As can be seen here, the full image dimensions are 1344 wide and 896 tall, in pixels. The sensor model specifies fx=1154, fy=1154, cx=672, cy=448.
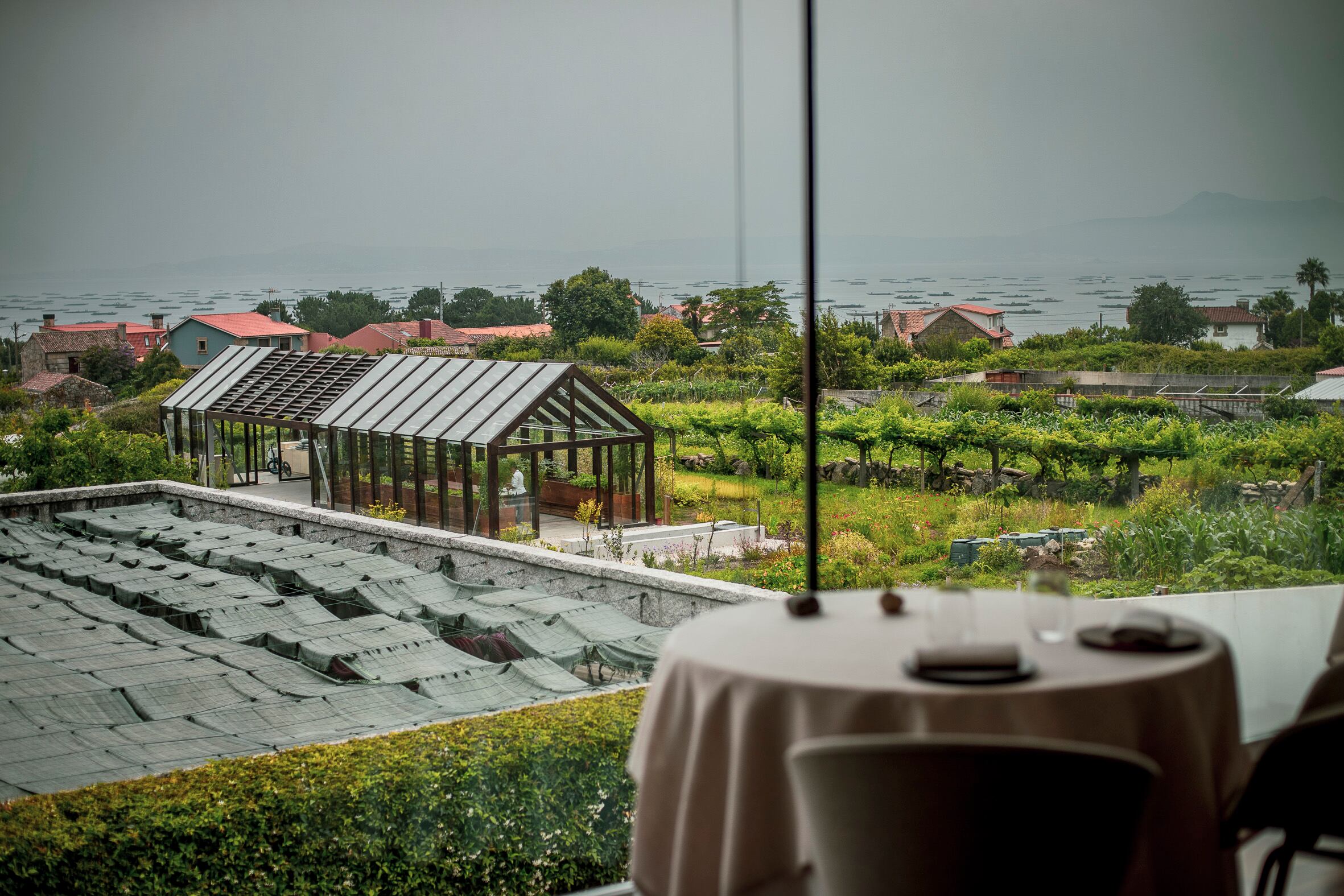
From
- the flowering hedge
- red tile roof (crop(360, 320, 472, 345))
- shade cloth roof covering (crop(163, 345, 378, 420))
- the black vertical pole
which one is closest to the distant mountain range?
the black vertical pole

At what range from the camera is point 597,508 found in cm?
660

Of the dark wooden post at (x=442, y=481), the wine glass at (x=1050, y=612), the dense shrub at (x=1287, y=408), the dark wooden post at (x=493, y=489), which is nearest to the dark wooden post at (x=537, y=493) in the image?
the dark wooden post at (x=493, y=489)

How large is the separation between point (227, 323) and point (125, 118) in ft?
2.38

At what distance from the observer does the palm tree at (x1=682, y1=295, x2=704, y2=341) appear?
463 cm

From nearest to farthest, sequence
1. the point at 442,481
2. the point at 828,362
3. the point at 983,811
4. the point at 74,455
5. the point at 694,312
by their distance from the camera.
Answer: the point at 983,811 → the point at 74,455 → the point at 694,312 → the point at 828,362 → the point at 442,481

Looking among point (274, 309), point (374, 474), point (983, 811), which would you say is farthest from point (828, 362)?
point (983, 811)

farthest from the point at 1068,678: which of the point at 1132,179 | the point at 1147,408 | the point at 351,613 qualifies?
the point at 1132,179

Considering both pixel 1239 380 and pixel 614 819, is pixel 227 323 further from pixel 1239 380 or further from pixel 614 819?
pixel 1239 380

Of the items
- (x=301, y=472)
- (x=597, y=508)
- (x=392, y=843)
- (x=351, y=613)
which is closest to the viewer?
(x=392, y=843)

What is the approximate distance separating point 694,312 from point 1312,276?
9.69ft

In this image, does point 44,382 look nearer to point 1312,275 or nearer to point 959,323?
point 959,323

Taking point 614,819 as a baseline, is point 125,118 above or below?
above

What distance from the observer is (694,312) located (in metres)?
4.65

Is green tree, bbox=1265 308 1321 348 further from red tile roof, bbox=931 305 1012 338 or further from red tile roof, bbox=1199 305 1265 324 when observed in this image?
red tile roof, bbox=931 305 1012 338
